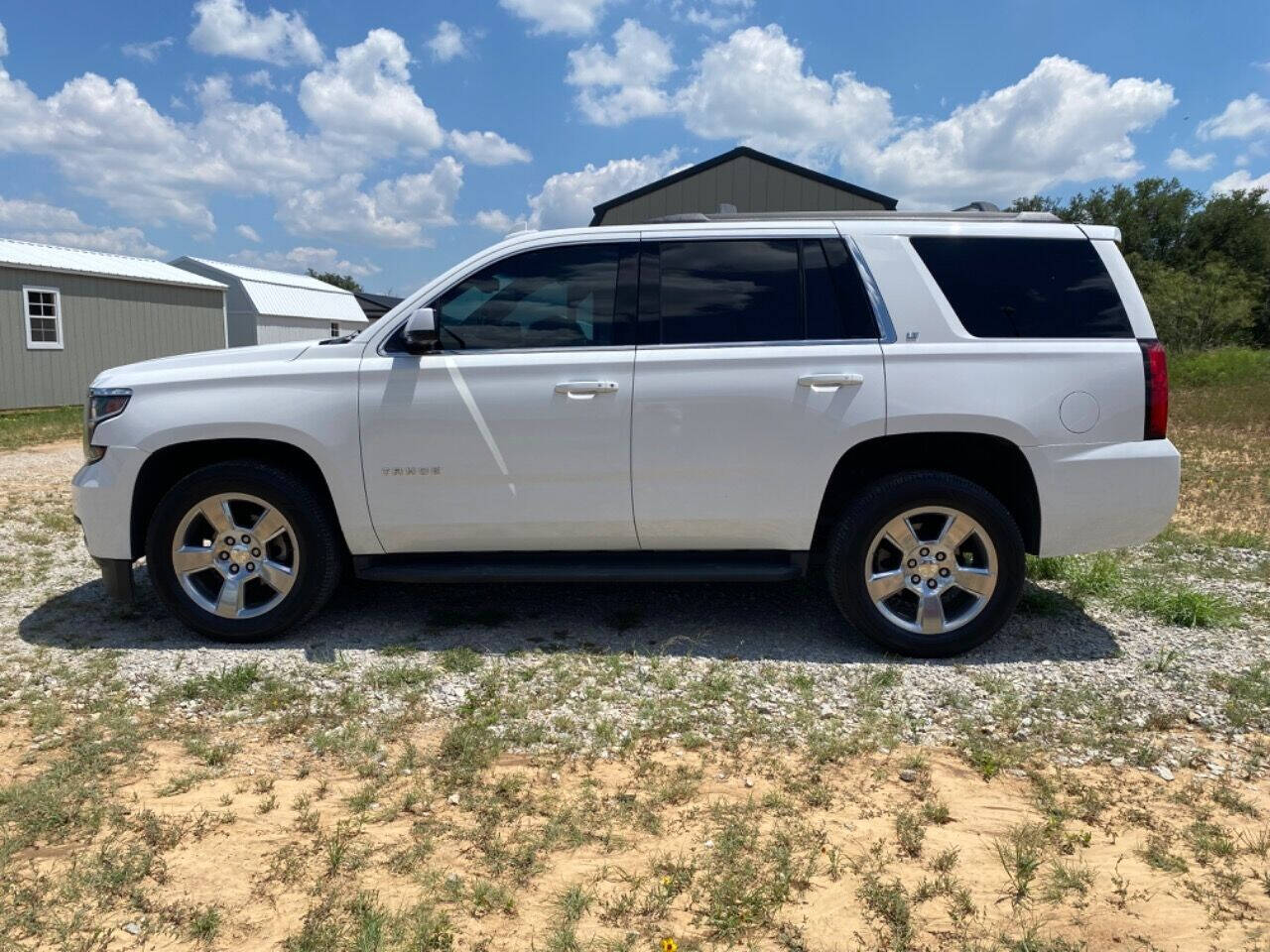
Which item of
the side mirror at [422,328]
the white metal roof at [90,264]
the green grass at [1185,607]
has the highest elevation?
the white metal roof at [90,264]

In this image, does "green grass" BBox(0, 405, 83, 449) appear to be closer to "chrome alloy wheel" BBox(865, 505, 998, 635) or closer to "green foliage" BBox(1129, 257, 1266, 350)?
"chrome alloy wheel" BBox(865, 505, 998, 635)

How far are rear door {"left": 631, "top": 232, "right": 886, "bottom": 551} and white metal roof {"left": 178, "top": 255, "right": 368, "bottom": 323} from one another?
88.4ft

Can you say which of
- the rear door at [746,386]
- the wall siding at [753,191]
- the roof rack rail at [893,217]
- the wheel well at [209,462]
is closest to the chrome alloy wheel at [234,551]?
the wheel well at [209,462]

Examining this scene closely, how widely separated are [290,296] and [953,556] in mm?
30765

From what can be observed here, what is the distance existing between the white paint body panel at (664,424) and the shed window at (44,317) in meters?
17.5

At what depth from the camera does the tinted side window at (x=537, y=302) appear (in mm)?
4219

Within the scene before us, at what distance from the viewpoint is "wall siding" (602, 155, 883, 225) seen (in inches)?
653

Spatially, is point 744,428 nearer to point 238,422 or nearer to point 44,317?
point 238,422

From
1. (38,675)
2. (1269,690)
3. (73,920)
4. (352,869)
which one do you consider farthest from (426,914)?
(1269,690)

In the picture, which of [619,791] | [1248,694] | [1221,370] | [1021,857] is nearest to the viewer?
[1021,857]

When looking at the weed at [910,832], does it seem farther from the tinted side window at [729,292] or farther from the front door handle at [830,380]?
the tinted side window at [729,292]

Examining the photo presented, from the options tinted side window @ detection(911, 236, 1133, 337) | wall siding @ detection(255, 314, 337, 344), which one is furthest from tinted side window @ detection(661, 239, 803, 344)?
wall siding @ detection(255, 314, 337, 344)

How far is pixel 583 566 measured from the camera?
13.8ft

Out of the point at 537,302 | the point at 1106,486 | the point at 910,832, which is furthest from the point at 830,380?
the point at 910,832
